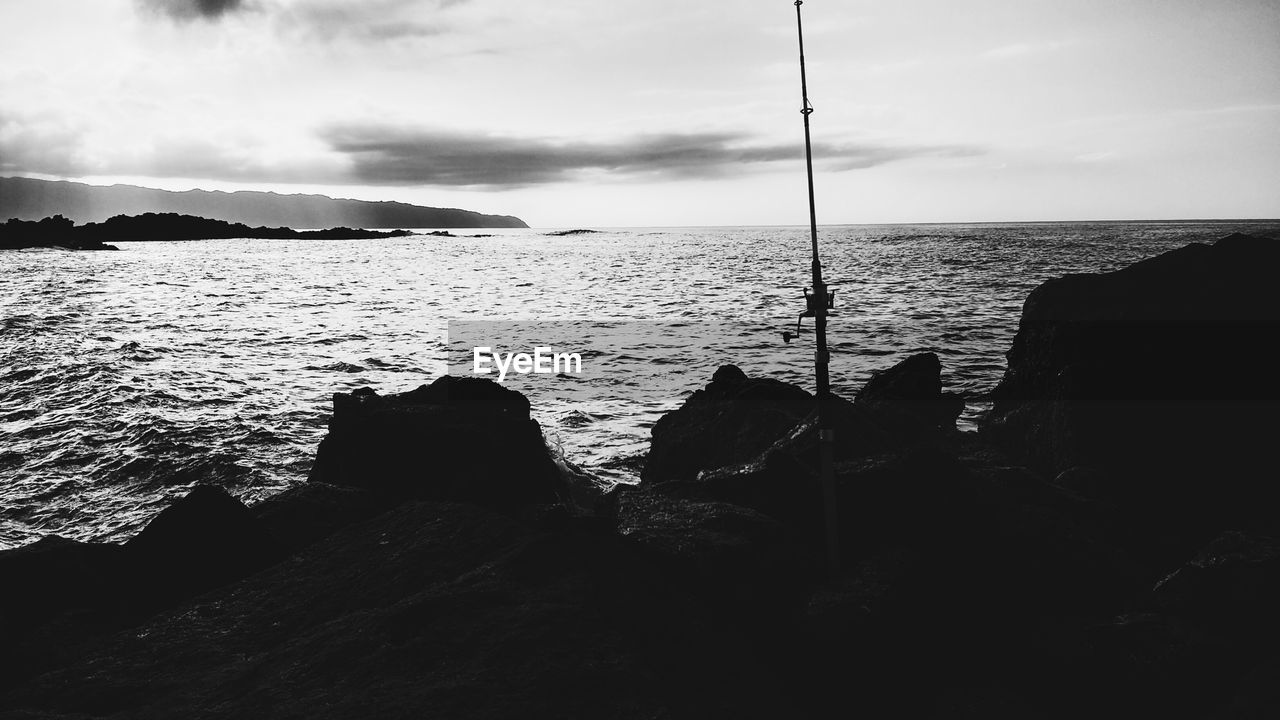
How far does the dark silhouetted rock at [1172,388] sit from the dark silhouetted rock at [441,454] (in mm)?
6352

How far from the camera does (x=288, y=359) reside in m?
20.1

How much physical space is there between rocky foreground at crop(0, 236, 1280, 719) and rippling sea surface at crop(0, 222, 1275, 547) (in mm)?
4389

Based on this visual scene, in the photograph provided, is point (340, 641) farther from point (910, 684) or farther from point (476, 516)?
point (910, 684)

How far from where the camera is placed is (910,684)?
14.0ft

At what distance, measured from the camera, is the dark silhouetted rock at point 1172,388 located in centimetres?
718

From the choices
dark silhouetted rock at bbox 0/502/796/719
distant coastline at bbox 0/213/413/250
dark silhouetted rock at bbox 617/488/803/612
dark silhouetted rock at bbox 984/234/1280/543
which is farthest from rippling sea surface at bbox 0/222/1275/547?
distant coastline at bbox 0/213/413/250

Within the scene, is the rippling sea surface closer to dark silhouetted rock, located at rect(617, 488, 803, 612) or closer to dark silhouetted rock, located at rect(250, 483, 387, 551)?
dark silhouetted rock, located at rect(250, 483, 387, 551)

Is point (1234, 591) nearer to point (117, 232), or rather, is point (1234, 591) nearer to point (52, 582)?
point (52, 582)

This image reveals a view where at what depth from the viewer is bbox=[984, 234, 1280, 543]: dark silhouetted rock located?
23.6 ft

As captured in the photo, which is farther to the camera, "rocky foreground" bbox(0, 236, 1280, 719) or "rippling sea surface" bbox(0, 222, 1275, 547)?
"rippling sea surface" bbox(0, 222, 1275, 547)

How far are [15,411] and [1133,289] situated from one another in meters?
19.6

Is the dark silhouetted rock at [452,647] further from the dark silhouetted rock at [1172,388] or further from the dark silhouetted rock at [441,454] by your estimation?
the dark silhouetted rock at [1172,388]

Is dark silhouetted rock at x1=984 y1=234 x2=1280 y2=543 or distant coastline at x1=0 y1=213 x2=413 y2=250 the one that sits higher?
distant coastline at x1=0 y1=213 x2=413 y2=250

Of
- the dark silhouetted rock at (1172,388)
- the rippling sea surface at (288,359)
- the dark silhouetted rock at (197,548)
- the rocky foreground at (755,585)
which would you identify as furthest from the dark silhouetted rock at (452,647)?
the rippling sea surface at (288,359)
